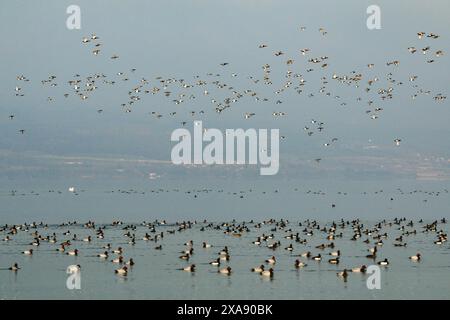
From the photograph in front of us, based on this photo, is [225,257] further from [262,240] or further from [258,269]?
[262,240]

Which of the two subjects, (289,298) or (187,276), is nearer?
(289,298)

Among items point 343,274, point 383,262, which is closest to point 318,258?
point 383,262

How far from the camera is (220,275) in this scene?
226 ft

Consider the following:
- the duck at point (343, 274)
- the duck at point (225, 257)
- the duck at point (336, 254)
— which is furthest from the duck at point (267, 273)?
the duck at point (336, 254)

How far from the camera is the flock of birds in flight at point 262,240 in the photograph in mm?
74938

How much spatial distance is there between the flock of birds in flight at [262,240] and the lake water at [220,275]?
40cm

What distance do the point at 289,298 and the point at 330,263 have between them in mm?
16814

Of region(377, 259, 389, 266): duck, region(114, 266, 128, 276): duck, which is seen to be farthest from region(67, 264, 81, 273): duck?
region(377, 259, 389, 266): duck

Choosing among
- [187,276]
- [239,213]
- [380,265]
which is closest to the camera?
[187,276]

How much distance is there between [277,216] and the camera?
14538cm

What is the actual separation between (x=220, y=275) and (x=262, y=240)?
82.6 feet

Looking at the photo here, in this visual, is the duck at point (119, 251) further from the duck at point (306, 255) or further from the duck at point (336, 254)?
the duck at point (336, 254)
